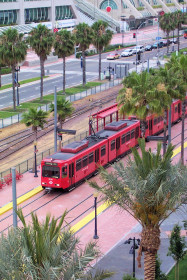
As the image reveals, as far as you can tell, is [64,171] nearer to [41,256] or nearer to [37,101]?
[41,256]

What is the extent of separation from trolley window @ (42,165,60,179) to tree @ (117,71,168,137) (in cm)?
702

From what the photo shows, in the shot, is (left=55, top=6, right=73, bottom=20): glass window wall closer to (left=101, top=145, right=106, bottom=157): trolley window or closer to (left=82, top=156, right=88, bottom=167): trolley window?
(left=101, top=145, right=106, bottom=157): trolley window

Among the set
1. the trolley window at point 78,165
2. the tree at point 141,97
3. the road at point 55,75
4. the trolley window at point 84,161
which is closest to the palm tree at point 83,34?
the road at point 55,75

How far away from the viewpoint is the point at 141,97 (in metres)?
44.6

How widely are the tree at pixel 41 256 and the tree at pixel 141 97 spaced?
84.9 ft

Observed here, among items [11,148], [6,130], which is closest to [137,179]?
[11,148]

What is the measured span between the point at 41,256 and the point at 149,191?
672cm

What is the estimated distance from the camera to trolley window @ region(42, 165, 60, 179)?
41.5m

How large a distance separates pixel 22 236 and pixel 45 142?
38.8 metres

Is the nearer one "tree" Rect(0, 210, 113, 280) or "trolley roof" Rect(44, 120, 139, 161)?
"tree" Rect(0, 210, 113, 280)

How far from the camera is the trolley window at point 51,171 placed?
136 feet

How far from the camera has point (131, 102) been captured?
4438cm

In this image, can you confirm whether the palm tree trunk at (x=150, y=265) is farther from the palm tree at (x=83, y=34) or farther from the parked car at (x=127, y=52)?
the parked car at (x=127, y=52)

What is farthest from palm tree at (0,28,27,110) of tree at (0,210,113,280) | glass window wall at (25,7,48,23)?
glass window wall at (25,7,48,23)
